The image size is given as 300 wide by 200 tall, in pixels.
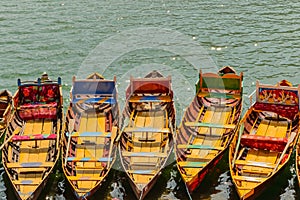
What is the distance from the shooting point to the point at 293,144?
19.3 m

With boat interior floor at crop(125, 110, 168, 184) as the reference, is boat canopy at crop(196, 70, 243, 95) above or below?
above

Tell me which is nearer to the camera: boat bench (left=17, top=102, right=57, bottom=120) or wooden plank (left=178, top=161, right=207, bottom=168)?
wooden plank (left=178, top=161, right=207, bottom=168)

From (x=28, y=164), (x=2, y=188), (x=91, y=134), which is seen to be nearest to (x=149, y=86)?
(x=91, y=134)

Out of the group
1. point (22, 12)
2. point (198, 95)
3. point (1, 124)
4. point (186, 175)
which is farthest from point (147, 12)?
point (186, 175)

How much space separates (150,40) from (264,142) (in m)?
12.9

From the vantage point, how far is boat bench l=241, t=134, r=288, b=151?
1927 cm

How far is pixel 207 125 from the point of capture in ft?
66.7

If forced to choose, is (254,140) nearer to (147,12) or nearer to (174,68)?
(174,68)

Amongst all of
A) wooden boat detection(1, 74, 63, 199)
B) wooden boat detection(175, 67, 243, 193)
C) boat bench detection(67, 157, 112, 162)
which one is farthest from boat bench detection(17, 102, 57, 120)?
wooden boat detection(175, 67, 243, 193)

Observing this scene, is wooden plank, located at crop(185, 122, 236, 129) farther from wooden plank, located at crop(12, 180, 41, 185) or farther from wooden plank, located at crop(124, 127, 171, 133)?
wooden plank, located at crop(12, 180, 41, 185)

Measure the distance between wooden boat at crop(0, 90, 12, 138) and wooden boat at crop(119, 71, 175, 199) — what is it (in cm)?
422

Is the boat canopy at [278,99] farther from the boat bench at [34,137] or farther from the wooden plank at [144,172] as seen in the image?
the boat bench at [34,137]

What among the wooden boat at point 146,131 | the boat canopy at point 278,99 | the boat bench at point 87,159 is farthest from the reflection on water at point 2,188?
the boat canopy at point 278,99

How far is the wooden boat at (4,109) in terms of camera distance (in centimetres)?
2123
